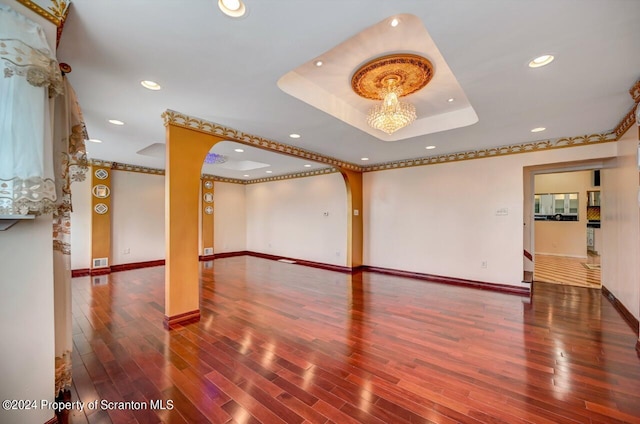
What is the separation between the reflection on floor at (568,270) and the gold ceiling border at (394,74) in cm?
543

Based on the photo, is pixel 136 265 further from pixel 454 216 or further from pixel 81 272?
pixel 454 216

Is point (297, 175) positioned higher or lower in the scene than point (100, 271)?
higher

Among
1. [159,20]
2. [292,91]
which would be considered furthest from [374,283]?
[159,20]

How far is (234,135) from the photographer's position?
3689 millimetres

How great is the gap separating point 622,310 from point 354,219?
4475mm

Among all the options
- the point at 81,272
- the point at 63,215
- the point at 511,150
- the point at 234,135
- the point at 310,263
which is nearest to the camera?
the point at 63,215

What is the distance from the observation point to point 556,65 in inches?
82.7

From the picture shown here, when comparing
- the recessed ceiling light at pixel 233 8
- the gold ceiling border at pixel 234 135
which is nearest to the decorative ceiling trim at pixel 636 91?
the recessed ceiling light at pixel 233 8

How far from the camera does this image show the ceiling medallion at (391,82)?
2.35 metres

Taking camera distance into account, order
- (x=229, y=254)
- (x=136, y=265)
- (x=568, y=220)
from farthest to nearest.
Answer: (x=229, y=254)
(x=568, y=220)
(x=136, y=265)

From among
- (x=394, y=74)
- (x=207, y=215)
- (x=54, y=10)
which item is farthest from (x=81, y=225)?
(x=394, y=74)

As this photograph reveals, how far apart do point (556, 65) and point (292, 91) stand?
231 centimetres

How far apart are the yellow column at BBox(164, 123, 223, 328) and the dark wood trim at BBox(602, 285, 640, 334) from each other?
5.42 meters

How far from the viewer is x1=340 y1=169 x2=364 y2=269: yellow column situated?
6.14 m
